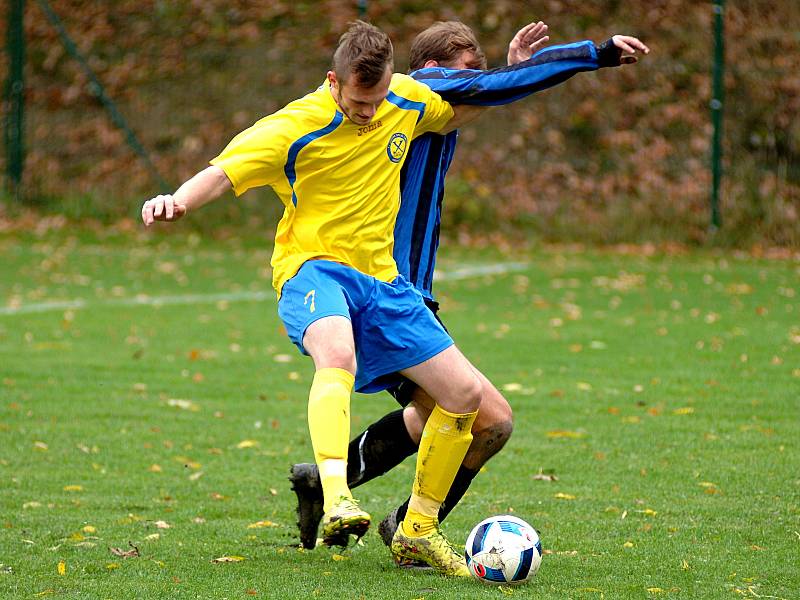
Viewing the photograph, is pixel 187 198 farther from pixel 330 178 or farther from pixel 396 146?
pixel 396 146

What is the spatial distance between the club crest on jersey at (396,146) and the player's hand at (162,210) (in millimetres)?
919

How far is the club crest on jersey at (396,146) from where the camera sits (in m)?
4.60

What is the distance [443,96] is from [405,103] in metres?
0.24

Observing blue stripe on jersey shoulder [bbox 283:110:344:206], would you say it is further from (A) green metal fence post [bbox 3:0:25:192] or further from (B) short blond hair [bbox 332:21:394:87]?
(A) green metal fence post [bbox 3:0:25:192]

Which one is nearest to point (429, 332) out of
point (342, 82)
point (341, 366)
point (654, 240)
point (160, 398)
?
point (341, 366)

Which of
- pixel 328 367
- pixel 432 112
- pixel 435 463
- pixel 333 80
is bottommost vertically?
pixel 435 463

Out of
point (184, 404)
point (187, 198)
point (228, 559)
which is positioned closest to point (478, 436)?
point (228, 559)

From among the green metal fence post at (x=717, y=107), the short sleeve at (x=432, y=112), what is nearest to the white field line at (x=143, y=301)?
the green metal fence post at (x=717, y=107)

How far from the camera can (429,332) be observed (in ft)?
14.5

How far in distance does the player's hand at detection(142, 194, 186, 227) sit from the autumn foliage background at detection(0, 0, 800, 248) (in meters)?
14.1

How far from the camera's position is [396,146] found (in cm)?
462

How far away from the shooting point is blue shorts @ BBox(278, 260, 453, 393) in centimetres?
435

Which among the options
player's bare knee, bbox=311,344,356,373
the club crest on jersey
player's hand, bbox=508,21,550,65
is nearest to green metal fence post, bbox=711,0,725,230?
player's hand, bbox=508,21,550,65

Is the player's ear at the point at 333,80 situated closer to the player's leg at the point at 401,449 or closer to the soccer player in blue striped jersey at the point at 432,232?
the soccer player in blue striped jersey at the point at 432,232
